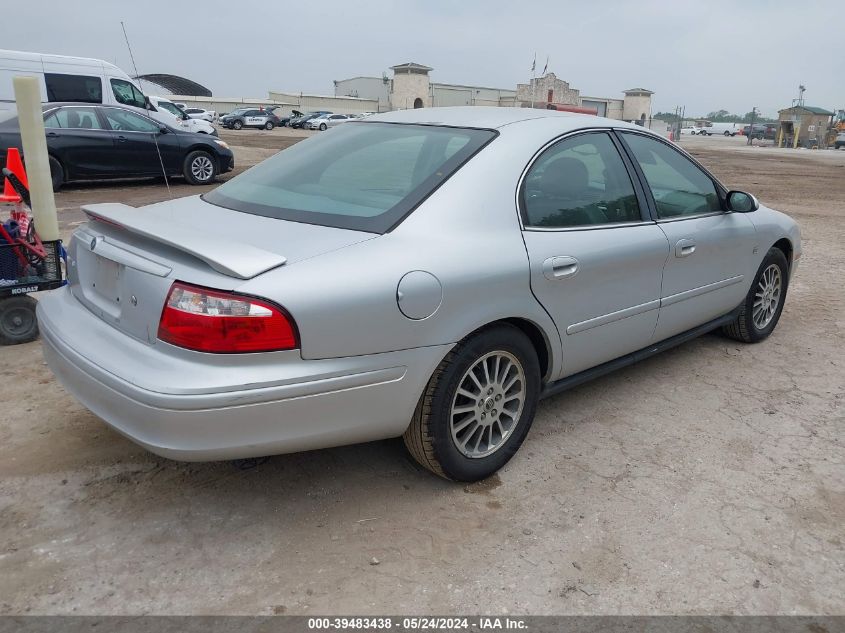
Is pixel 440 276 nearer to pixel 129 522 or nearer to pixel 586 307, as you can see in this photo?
pixel 586 307

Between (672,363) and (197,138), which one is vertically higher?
(197,138)

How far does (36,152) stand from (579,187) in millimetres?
3472

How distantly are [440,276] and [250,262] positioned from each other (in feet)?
2.30

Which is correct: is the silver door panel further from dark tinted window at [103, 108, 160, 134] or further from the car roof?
dark tinted window at [103, 108, 160, 134]

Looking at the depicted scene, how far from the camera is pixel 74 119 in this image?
1155cm

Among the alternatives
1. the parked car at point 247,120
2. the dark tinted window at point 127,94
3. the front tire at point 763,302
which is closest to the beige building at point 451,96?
the parked car at point 247,120

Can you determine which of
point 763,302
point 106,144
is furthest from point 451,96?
point 763,302

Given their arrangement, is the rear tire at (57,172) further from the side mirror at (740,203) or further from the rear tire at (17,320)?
the side mirror at (740,203)

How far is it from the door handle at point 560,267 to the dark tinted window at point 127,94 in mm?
15533

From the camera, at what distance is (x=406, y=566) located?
2496 millimetres

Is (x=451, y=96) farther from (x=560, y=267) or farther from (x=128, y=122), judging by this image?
(x=560, y=267)

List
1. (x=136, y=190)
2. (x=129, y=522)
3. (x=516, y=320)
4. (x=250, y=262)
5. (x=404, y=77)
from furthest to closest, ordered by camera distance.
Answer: (x=404, y=77) → (x=136, y=190) → (x=516, y=320) → (x=129, y=522) → (x=250, y=262)

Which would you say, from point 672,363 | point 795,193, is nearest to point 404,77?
point 795,193

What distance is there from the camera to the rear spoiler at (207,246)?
2.30 metres
